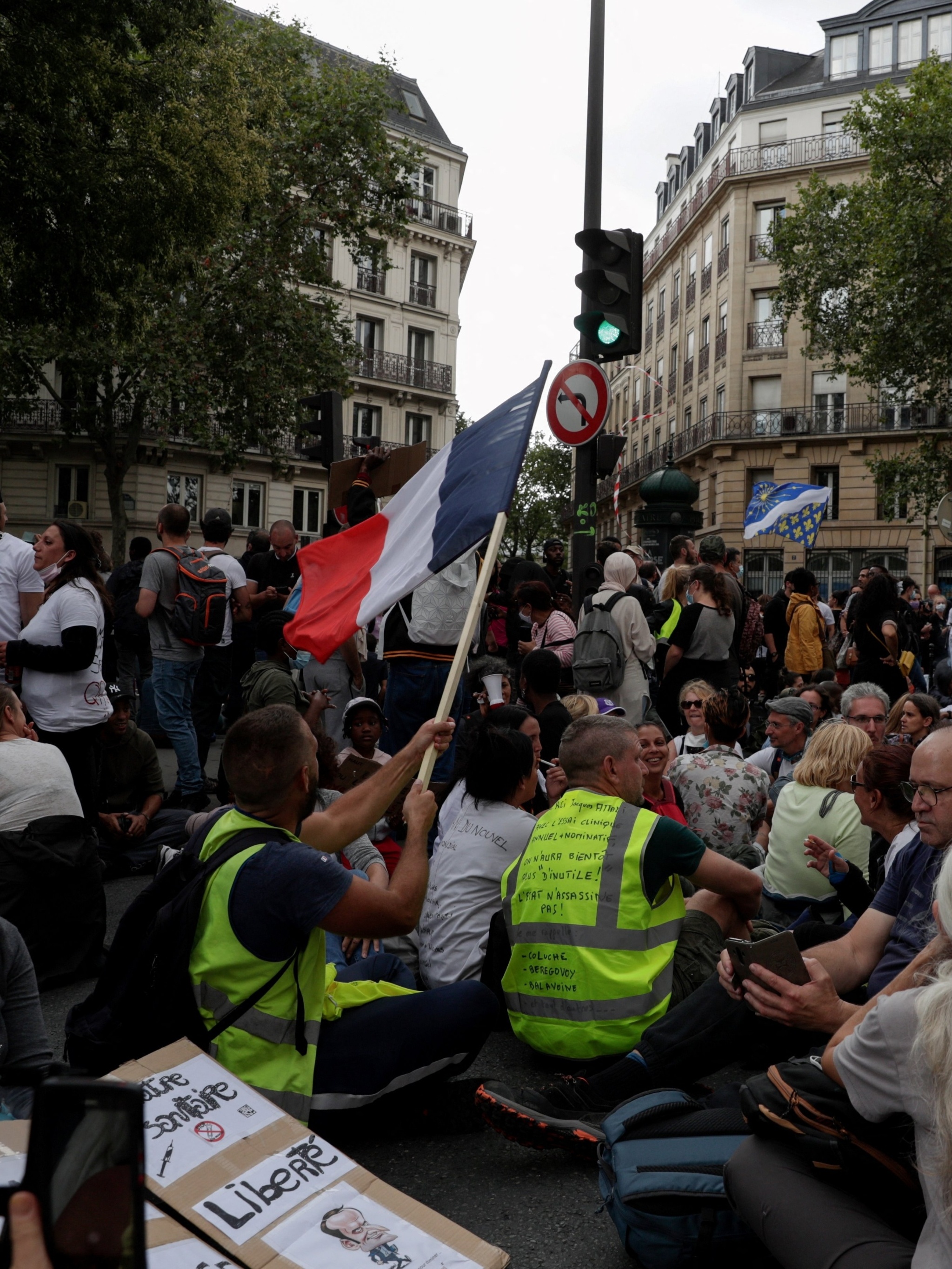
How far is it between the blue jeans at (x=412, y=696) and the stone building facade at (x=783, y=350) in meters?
34.1

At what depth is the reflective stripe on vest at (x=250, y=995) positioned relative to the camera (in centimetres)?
326

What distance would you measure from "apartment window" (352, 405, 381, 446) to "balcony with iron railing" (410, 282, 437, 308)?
457 cm

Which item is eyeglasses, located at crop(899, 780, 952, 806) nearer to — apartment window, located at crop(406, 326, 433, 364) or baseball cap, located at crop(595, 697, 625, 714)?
baseball cap, located at crop(595, 697, 625, 714)

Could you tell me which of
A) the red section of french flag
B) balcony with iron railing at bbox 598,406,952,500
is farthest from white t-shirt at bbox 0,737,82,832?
balcony with iron railing at bbox 598,406,952,500

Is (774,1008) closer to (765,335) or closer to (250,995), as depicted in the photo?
(250,995)

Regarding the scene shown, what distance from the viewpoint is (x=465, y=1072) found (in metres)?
4.31

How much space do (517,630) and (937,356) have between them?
22.4 m

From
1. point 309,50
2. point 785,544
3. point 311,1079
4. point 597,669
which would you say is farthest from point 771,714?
point 785,544

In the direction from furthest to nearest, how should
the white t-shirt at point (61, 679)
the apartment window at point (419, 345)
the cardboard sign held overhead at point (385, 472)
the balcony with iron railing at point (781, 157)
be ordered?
1. the apartment window at point (419, 345)
2. the balcony with iron railing at point (781, 157)
3. the white t-shirt at point (61, 679)
4. the cardboard sign held overhead at point (385, 472)

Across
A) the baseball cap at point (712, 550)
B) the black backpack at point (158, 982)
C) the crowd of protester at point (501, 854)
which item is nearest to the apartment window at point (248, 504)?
the baseball cap at point (712, 550)

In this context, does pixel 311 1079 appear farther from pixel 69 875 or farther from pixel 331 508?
pixel 331 508

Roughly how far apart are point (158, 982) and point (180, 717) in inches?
191

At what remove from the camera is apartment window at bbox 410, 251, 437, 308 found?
48.2 m

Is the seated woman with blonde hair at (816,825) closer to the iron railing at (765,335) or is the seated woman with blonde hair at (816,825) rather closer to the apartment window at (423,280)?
the iron railing at (765,335)
